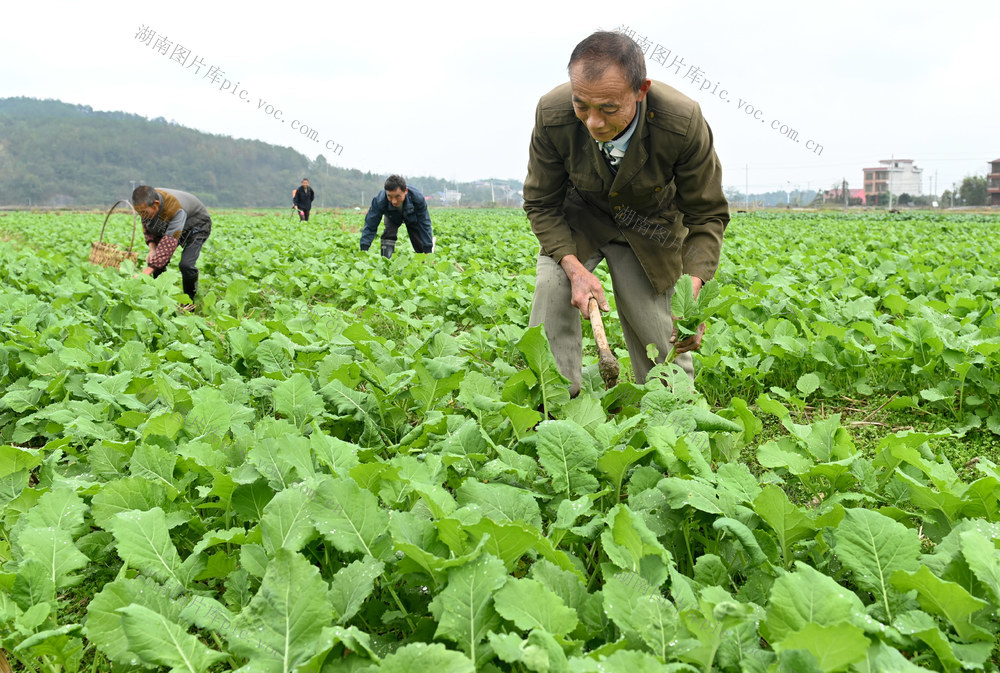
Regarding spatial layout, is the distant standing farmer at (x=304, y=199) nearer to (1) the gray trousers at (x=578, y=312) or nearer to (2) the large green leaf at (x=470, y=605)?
(1) the gray trousers at (x=578, y=312)

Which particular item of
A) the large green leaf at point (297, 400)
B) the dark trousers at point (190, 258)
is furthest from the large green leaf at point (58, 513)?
the dark trousers at point (190, 258)

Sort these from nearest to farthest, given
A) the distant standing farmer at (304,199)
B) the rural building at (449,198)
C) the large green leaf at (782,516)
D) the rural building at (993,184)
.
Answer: the large green leaf at (782,516) → the distant standing farmer at (304,199) → the rural building at (993,184) → the rural building at (449,198)

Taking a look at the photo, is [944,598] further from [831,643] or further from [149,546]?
[149,546]

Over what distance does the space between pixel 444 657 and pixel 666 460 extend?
1.02 meters

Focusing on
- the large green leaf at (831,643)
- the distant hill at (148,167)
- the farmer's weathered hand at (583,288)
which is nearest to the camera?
the large green leaf at (831,643)

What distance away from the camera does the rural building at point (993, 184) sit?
215ft

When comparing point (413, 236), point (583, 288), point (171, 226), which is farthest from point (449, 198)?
point (583, 288)

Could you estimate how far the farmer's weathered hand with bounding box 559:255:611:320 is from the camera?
116 inches

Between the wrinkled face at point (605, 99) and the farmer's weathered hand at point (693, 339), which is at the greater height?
the wrinkled face at point (605, 99)

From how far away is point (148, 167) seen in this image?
90.5m

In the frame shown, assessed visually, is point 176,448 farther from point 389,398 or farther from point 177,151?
point 177,151

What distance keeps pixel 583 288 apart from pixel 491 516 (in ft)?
4.37

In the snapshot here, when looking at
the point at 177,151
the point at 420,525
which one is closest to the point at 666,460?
the point at 420,525

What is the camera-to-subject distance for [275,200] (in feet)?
281
